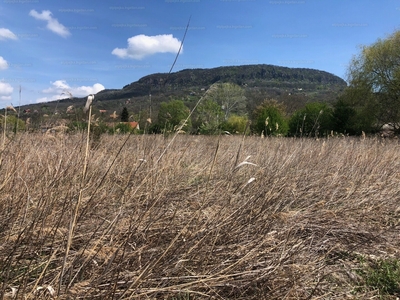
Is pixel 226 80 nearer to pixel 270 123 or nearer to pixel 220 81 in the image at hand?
pixel 220 81

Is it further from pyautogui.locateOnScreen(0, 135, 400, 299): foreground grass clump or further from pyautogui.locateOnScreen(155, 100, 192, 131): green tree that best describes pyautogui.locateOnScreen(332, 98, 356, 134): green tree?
pyautogui.locateOnScreen(0, 135, 400, 299): foreground grass clump

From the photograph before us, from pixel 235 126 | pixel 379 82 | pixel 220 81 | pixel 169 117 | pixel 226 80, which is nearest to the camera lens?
pixel 220 81

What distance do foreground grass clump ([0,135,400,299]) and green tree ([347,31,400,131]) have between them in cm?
2145

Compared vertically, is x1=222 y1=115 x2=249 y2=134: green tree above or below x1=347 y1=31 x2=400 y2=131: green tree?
below

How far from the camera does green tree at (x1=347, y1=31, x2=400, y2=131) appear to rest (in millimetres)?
20156

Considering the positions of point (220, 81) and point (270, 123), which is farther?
point (270, 123)

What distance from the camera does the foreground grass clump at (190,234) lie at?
3.69ft

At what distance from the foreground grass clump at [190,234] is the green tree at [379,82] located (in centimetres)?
2145

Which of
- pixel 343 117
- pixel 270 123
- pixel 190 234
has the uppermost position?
pixel 343 117

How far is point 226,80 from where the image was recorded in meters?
1.66

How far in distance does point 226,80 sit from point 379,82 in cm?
2399

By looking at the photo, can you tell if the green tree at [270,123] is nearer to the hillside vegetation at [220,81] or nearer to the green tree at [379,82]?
the hillside vegetation at [220,81]

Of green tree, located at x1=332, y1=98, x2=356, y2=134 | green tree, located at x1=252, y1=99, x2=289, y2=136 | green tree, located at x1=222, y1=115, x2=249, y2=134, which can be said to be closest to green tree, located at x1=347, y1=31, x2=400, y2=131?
green tree, located at x1=332, y1=98, x2=356, y2=134

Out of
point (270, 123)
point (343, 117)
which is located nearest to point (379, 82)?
point (343, 117)
